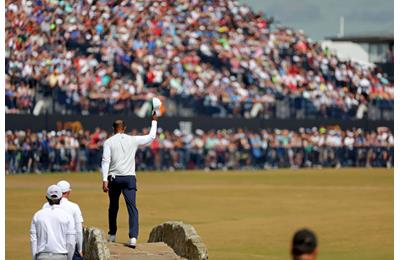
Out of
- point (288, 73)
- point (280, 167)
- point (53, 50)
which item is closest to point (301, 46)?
point (288, 73)

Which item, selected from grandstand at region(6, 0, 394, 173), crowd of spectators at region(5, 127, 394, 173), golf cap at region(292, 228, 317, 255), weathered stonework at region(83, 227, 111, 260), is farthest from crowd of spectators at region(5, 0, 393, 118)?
golf cap at region(292, 228, 317, 255)

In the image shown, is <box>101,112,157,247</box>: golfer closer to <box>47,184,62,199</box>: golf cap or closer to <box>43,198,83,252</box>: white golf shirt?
<box>43,198,83,252</box>: white golf shirt

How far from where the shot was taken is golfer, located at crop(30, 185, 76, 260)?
12.8 m

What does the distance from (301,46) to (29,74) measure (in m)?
20.0

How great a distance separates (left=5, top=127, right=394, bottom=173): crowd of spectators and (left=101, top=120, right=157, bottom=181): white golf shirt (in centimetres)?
3229

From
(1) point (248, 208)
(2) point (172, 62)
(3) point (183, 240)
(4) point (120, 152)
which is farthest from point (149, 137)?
(2) point (172, 62)

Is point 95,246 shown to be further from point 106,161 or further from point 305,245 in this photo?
point 305,245

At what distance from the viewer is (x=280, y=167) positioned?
58.8m

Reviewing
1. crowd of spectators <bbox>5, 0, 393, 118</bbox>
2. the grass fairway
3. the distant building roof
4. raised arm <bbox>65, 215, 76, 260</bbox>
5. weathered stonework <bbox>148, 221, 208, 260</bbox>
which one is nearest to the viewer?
raised arm <bbox>65, 215, 76, 260</bbox>

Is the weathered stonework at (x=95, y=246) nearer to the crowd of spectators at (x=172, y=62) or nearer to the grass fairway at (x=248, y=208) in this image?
the grass fairway at (x=248, y=208)

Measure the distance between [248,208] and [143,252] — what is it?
A: 17.3 m

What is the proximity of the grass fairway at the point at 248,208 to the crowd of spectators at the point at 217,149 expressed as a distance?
201 centimetres

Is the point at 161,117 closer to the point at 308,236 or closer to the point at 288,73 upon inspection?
the point at 288,73

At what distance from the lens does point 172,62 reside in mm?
58469
